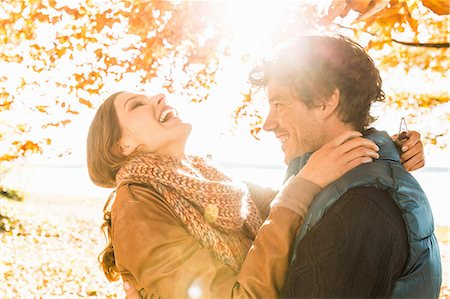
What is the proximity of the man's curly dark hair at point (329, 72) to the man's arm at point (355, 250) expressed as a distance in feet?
1.89

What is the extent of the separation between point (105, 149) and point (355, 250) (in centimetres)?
150

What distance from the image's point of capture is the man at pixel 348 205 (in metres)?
1.89

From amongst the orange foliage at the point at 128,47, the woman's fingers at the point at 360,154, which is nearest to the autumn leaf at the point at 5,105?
the orange foliage at the point at 128,47

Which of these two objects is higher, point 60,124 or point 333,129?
point 333,129

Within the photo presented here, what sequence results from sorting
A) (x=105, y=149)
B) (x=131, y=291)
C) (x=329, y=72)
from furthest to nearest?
(x=105, y=149) < (x=131, y=291) < (x=329, y=72)

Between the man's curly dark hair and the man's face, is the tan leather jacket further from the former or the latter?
the man's curly dark hair

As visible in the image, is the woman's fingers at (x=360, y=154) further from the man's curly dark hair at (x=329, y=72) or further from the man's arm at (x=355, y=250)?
the man's curly dark hair at (x=329, y=72)

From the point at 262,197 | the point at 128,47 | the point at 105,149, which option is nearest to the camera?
the point at 105,149

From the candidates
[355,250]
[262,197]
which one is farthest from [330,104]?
[262,197]

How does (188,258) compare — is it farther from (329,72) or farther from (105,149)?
(329,72)

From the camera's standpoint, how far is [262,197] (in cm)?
328

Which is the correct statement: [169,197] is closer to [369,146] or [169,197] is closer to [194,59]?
[369,146]

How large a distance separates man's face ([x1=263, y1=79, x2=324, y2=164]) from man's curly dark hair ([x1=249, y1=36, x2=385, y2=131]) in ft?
0.13

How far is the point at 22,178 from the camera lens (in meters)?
11.7
